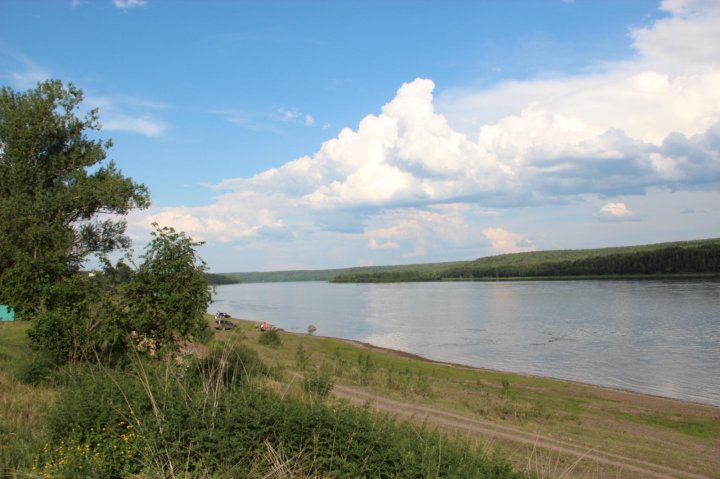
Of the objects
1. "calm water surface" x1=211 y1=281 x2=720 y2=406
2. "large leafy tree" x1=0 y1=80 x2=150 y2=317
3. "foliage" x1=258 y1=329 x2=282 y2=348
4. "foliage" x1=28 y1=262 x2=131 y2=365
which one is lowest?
"calm water surface" x1=211 y1=281 x2=720 y2=406

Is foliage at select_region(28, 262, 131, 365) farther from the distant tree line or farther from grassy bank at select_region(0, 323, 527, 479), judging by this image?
the distant tree line

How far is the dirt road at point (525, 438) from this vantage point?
13.4 metres

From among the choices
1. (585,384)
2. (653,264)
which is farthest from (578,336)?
(653,264)

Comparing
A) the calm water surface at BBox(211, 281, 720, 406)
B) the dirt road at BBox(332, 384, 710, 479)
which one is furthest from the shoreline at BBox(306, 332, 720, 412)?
the dirt road at BBox(332, 384, 710, 479)

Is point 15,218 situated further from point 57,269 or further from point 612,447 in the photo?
point 612,447

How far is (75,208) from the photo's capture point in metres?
26.5

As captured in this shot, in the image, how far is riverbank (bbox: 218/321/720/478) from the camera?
13.9m

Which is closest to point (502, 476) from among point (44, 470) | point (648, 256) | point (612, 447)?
point (44, 470)

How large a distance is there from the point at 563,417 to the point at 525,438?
6395mm

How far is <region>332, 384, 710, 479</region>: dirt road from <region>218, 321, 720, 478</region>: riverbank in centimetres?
4

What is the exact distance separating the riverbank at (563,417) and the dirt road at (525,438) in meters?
0.04

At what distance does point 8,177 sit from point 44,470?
81.9ft

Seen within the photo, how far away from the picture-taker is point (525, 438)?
15.4 metres

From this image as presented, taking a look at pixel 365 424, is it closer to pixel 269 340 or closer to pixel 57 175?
pixel 57 175
